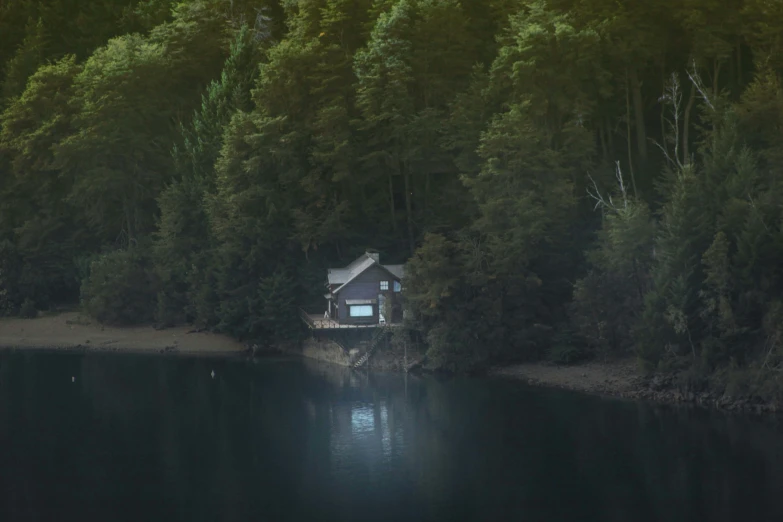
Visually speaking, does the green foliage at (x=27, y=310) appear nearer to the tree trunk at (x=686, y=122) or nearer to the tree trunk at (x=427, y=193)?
the tree trunk at (x=427, y=193)

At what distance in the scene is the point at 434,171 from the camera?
6156 centimetres

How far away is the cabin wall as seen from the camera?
57.9 metres

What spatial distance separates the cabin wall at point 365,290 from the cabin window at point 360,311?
0.17m

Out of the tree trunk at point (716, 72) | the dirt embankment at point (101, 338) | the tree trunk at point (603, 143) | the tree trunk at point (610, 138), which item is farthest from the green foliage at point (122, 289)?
the tree trunk at point (716, 72)

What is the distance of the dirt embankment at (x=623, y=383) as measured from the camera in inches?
1743

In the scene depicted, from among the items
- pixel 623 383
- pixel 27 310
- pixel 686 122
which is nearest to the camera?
pixel 623 383

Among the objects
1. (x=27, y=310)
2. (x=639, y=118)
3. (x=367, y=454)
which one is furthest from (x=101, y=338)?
(x=639, y=118)

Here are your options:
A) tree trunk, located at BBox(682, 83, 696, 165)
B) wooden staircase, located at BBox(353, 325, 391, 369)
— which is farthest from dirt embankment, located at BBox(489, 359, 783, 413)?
tree trunk, located at BBox(682, 83, 696, 165)

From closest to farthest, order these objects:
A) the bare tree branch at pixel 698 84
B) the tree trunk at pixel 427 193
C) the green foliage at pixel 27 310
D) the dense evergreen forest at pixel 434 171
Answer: the dense evergreen forest at pixel 434 171 → the bare tree branch at pixel 698 84 → the tree trunk at pixel 427 193 → the green foliage at pixel 27 310

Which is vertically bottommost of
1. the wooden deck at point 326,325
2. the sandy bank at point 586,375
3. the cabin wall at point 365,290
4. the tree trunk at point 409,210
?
the sandy bank at point 586,375

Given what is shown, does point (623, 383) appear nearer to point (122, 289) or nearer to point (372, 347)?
point (372, 347)

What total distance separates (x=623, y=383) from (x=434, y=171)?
735 inches

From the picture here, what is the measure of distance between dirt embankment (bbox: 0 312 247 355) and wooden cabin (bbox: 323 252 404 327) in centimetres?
830

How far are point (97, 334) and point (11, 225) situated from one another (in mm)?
14160
